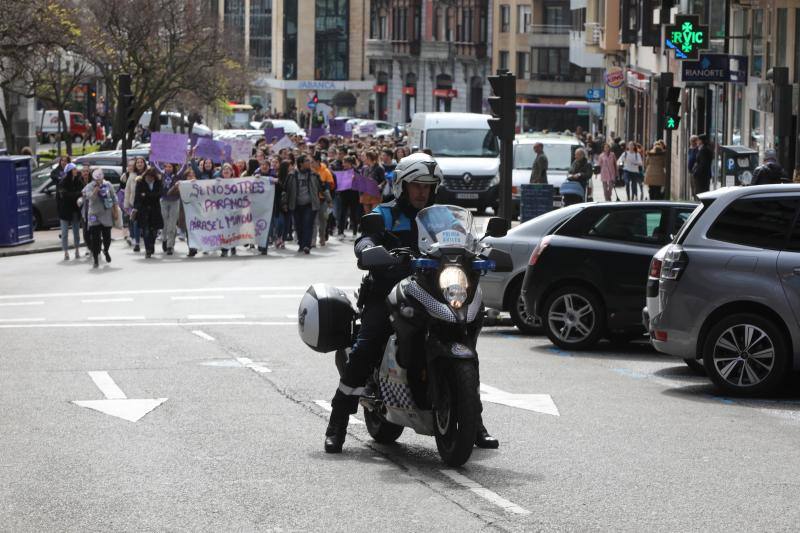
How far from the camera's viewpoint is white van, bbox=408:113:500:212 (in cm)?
4022

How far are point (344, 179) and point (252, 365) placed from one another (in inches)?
762

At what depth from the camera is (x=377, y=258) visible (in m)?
8.98

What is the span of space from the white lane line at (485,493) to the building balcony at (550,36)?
103273 mm

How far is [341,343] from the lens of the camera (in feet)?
32.4

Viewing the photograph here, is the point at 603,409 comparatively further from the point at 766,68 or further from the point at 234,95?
the point at 234,95

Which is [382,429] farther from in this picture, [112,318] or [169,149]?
[169,149]

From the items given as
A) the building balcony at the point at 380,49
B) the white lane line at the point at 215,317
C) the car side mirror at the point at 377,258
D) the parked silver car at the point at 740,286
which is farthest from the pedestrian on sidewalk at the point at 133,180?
the building balcony at the point at 380,49

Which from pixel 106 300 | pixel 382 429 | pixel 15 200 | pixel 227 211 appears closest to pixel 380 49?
pixel 15 200

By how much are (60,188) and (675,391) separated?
18587 millimetres

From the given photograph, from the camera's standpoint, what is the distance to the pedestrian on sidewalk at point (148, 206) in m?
30.0

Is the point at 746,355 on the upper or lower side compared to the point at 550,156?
lower

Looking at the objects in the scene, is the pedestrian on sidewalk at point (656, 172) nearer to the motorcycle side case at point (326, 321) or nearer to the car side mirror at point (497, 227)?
the motorcycle side case at point (326, 321)

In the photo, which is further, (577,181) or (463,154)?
(463,154)

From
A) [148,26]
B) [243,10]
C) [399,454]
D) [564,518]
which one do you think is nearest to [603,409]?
[399,454]
